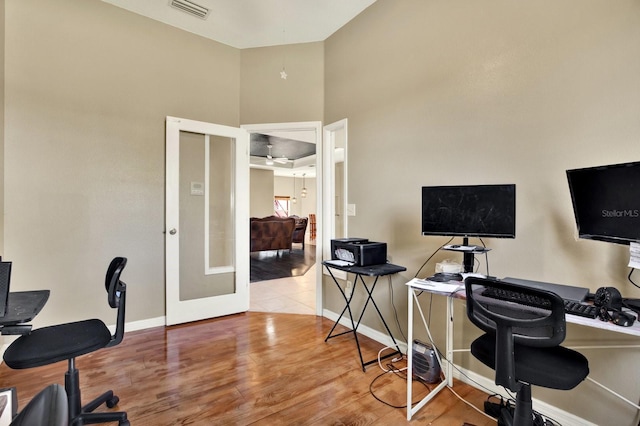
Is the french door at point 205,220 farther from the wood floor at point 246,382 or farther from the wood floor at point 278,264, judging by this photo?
the wood floor at point 278,264

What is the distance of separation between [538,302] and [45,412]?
1567mm

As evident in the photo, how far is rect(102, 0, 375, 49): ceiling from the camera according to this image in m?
2.94

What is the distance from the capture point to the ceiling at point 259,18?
2938 millimetres

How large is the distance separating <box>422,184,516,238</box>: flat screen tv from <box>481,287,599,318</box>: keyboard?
530 millimetres

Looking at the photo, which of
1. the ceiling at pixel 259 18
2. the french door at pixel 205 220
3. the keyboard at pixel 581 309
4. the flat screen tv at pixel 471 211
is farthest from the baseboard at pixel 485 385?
the ceiling at pixel 259 18

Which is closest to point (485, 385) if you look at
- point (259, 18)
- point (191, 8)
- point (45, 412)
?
point (45, 412)

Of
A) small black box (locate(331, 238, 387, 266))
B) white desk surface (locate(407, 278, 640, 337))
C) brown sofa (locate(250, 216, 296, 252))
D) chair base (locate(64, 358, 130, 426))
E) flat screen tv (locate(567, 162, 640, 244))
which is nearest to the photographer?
white desk surface (locate(407, 278, 640, 337))

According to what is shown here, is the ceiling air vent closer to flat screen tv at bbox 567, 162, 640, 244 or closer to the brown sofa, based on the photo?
flat screen tv at bbox 567, 162, 640, 244

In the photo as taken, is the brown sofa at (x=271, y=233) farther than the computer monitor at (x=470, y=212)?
Yes

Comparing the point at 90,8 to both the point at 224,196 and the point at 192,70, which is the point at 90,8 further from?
the point at 224,196

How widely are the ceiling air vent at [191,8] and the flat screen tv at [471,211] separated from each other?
2815 mm

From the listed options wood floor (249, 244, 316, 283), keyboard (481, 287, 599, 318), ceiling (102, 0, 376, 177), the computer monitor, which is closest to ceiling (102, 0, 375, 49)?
ceiling (102, 0, 376, 177)

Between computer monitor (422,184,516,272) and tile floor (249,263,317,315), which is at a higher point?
computer monitor (422,184,516,272)

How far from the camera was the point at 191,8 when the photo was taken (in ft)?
9.83
